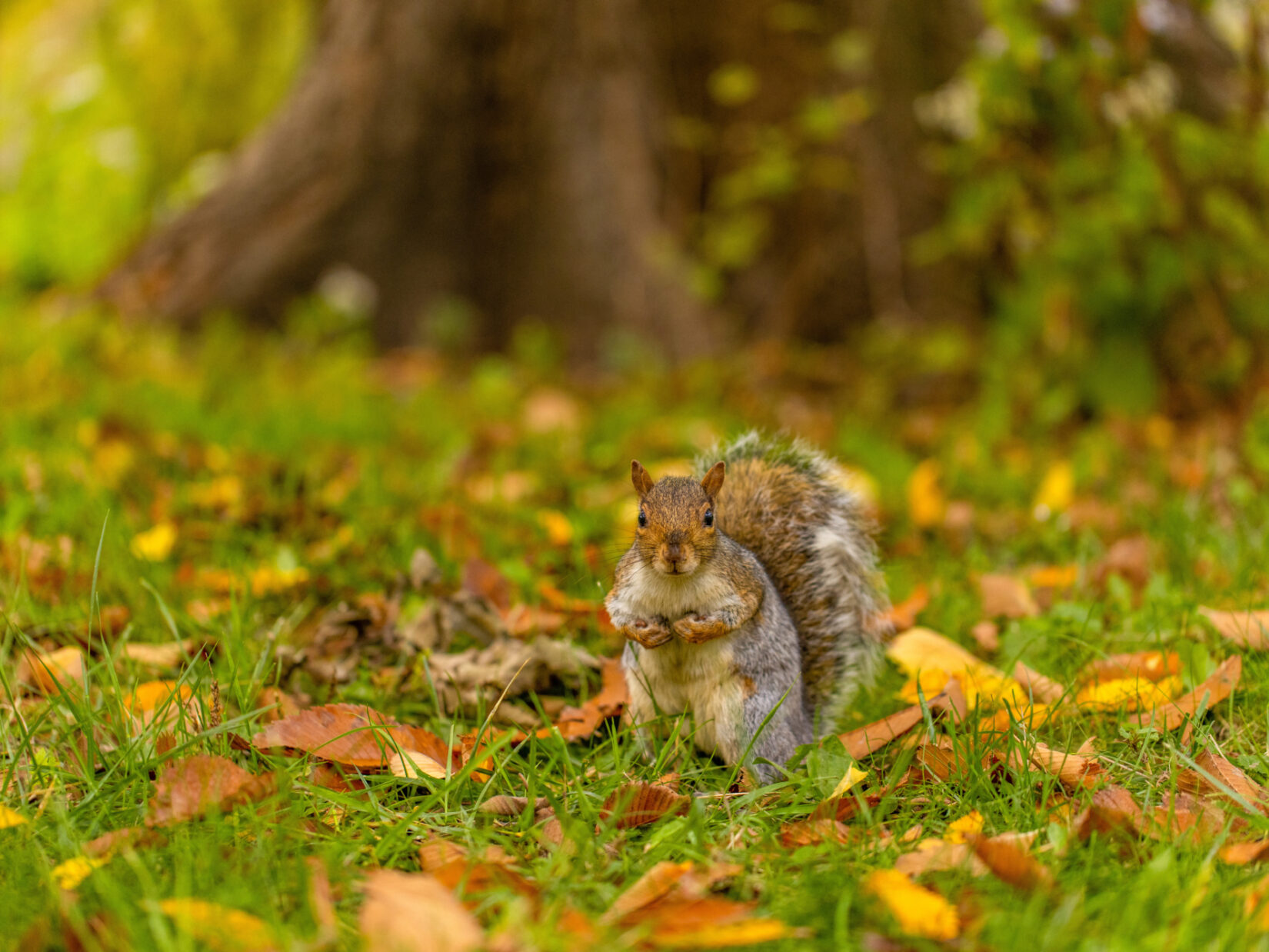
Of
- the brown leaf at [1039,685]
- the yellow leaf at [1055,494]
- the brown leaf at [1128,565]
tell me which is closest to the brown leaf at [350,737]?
the brown leaf at [1039,685]

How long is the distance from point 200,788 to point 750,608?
2.75ft

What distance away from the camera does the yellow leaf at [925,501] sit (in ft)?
10.8

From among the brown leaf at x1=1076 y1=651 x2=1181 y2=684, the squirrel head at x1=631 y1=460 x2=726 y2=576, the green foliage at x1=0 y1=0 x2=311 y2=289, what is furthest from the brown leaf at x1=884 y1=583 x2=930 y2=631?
the green foliage at x1=0 y1=0 x2=311 y2=289

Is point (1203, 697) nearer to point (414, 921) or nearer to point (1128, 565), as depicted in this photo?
point (1128, 565)

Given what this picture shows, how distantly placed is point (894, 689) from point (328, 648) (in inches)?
43.5

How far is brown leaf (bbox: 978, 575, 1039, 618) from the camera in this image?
252cm

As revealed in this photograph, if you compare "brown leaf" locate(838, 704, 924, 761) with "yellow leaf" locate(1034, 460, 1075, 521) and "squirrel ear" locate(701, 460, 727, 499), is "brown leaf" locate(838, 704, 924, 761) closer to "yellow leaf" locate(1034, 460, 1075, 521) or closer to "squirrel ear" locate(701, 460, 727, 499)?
"squirrel ear" locate(701, 460, 727, 499)

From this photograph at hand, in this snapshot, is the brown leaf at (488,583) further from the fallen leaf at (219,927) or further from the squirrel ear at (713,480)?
the fallen leaf at (219,927)

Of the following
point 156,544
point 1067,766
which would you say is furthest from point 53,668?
point 1067,766

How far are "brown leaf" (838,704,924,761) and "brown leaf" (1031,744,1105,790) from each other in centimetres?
20

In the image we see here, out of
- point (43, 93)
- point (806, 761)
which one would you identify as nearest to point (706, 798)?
point (806, 761)

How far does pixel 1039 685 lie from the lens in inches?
79.4

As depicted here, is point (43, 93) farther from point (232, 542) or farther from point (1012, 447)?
point (1012, 447)

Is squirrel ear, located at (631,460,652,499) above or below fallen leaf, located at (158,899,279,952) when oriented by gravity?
above
